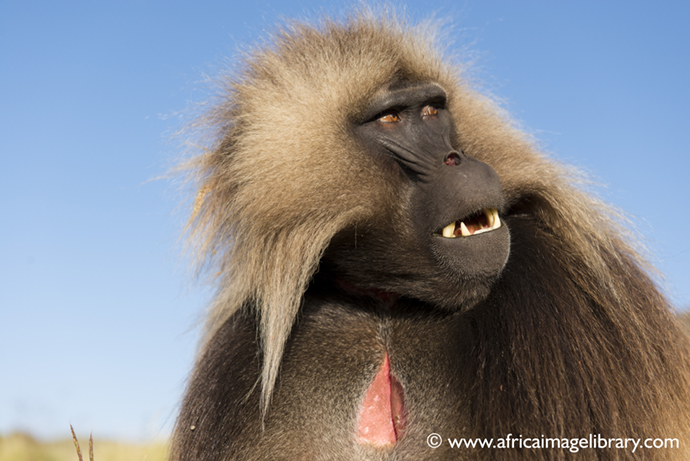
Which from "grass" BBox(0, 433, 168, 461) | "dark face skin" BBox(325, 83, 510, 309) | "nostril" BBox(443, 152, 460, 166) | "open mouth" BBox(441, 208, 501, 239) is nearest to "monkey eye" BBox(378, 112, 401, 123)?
"dark face skin" BBox(325, 83, 510, 309)

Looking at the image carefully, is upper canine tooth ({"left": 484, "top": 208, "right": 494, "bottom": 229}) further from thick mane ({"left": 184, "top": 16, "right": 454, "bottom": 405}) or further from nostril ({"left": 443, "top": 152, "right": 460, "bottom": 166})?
thick mane ({"left": 184, "top": 16, "right": 454, "bottom": 405})

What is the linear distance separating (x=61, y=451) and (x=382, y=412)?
279cm

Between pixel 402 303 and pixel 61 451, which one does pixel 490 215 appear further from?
pixel 61 451

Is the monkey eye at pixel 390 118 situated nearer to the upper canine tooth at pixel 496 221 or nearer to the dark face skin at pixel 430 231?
the dark face skin at pixel 430 231

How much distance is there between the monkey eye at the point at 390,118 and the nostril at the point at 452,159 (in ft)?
1.16

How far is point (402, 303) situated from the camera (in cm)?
279

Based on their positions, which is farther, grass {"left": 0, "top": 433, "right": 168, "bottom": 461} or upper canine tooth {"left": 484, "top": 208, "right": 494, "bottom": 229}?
grass {"left": 0, "top": 433, "right": 168, "bottom": 461}

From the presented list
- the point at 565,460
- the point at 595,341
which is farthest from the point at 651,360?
the point at 565,460

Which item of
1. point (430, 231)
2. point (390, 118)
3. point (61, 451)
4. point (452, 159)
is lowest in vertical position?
point (61, 451)

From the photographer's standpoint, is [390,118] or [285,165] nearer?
[285,165]

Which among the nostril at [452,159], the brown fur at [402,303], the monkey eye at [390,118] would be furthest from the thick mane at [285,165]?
the nostril at [452,159]

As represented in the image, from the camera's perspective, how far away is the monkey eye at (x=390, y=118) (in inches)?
114

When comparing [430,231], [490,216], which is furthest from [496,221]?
[430,231]

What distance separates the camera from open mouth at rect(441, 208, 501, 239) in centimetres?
258
